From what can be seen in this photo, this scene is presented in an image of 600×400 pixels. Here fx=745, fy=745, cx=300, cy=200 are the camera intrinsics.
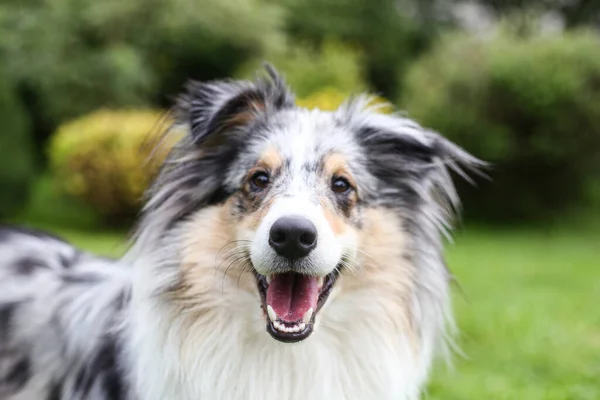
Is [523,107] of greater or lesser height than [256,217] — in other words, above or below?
above

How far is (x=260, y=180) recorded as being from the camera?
9.86 feet

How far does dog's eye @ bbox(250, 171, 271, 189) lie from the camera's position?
299 cm

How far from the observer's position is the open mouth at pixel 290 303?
2768 mm

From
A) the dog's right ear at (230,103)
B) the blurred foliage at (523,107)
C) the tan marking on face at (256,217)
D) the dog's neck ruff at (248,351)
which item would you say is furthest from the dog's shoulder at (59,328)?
the blurred foliage at (523,107)

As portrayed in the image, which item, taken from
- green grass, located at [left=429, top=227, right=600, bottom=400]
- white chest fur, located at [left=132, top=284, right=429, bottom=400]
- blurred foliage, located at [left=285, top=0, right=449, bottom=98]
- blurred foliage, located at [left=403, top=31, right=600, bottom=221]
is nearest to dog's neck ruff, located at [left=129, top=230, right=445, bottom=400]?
white chest fur, located at [left=132, top=284, right=429, bottom=400]

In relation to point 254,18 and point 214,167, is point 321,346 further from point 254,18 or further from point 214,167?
point 254,18

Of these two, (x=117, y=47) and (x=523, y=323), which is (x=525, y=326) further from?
(x=117, y=47)

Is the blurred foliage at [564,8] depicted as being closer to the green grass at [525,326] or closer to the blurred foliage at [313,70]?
the blurred foliage at [313,70]

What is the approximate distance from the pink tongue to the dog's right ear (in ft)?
2.31

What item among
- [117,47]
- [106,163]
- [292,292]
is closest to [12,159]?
[106,163]

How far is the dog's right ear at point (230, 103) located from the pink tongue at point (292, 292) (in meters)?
0.70

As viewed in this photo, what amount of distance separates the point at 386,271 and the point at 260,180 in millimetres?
652

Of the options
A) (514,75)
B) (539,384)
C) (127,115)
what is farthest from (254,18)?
(539,384)

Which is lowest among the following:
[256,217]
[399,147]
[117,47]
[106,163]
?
[106,163]
